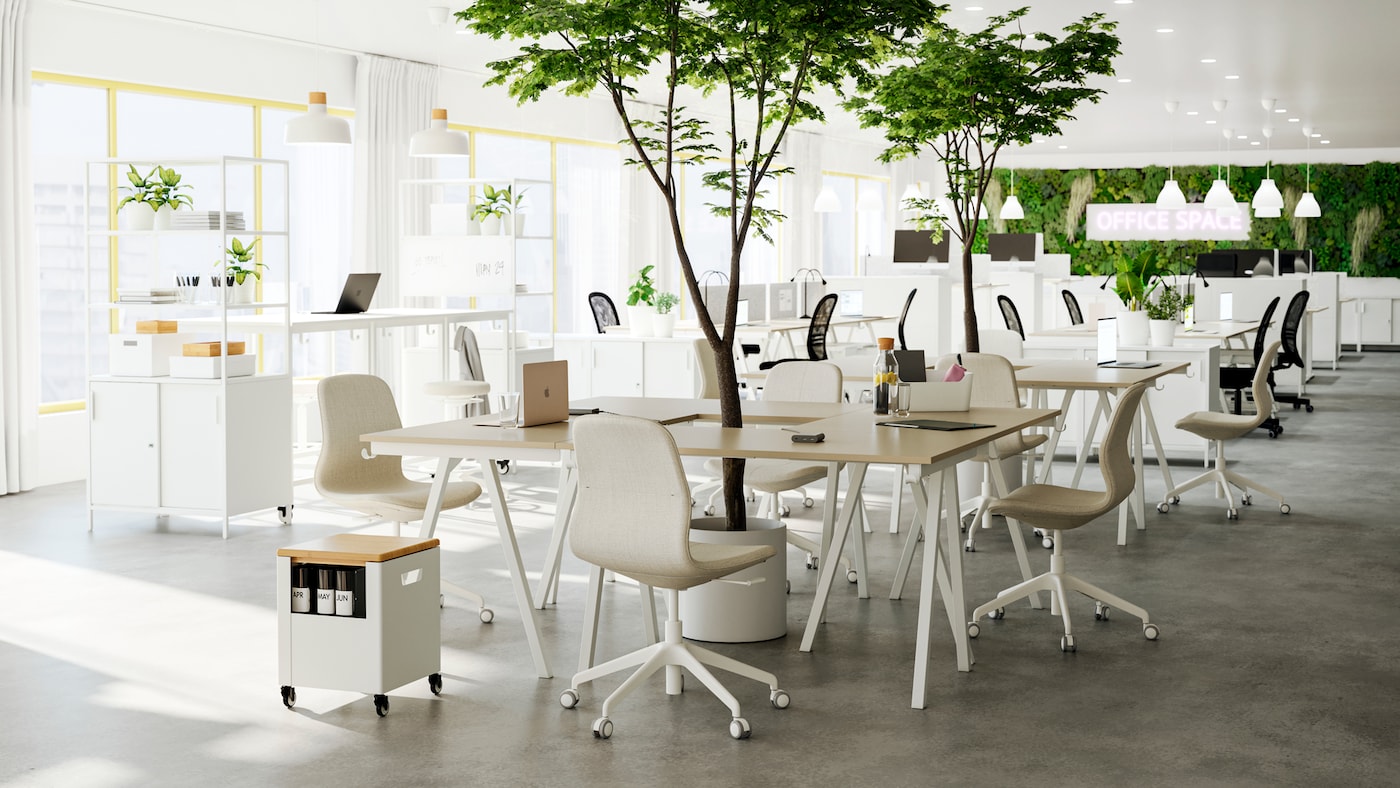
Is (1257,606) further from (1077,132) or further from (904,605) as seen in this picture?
(1077,132)

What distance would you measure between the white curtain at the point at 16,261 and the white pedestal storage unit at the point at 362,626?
501 cm

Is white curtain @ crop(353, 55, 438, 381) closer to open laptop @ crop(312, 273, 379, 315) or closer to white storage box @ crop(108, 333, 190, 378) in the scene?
open laptop @ crop(312, 273, 379, 315)

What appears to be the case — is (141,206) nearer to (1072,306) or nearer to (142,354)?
(142,354)

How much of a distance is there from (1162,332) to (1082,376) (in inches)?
101

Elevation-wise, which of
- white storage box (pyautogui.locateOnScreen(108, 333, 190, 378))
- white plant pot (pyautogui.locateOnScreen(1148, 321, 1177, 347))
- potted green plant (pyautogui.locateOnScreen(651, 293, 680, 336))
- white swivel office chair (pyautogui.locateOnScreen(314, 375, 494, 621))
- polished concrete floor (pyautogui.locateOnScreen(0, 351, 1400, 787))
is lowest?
polished concrete floor (pyautogui.locateOnScreen(0, 351, 1400, 787))

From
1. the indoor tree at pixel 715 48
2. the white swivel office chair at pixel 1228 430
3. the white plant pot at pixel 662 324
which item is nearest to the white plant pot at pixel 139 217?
the indoor tree at pixel 715 48

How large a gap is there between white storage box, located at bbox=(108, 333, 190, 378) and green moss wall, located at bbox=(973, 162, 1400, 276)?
1656 centimetres

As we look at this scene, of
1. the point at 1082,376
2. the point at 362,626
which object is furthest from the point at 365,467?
the point at 1082,376

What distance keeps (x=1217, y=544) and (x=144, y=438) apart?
17.2 feet

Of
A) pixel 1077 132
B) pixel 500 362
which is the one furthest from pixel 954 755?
pixel 1077 132

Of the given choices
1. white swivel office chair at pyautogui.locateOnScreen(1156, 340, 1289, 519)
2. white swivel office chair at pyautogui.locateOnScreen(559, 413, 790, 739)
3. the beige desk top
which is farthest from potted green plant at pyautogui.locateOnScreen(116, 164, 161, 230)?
white swivel office chair at pyautogui.locateOnScreen(1156, 340, 1289, 519)

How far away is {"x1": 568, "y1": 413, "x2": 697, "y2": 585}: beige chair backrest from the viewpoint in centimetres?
381

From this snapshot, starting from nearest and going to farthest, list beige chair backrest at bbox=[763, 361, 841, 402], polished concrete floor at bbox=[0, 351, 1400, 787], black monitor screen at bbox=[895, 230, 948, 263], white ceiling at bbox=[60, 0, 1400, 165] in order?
polished concrete floor at bbox=[0, 351, 1400, 787] < beige chair backrest at bbox=[763, 361, 841, 402] < white ceiling at bbox=[60, 0, 1400, 165] < black monitor screen at bbox=[895, 230, 948, 263]

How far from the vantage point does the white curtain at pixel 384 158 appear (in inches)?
Answer: 434
